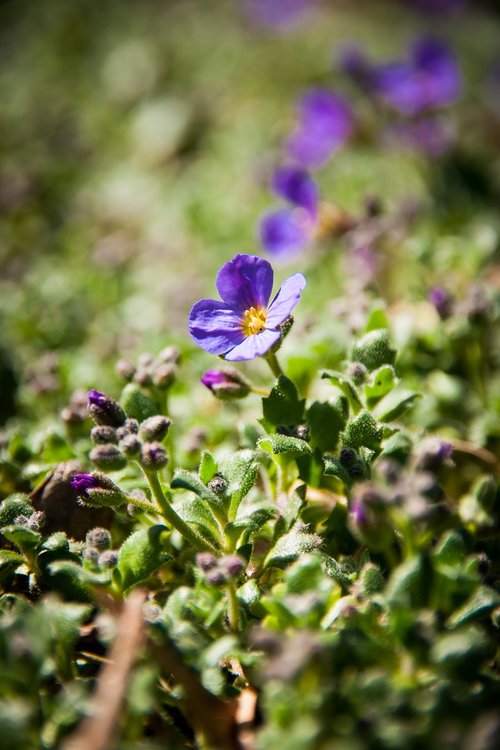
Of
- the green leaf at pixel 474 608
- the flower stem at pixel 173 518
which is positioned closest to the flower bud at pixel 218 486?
the flower stem at pixel 173 518

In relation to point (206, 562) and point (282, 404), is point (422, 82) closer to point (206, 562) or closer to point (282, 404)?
point (282, 404)

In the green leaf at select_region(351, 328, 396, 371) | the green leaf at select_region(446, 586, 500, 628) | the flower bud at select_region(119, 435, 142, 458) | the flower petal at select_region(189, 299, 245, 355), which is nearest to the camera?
the green leaf at select_region(446, 586, 500, 628)

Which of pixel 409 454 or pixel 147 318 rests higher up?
pixel 409 454

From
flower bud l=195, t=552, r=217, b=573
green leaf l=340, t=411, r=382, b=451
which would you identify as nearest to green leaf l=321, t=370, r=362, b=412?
green leaf l=340, t=411, r=382, b=451

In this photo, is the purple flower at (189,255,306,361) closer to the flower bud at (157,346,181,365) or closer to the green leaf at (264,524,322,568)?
the flower bud at (157,346,181,365)

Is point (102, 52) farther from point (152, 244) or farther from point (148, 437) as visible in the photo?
point (148, 437)

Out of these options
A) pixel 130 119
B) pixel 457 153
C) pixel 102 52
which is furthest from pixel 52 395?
pixel 102 52

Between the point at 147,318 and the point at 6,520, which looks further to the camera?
the point at 147,318
